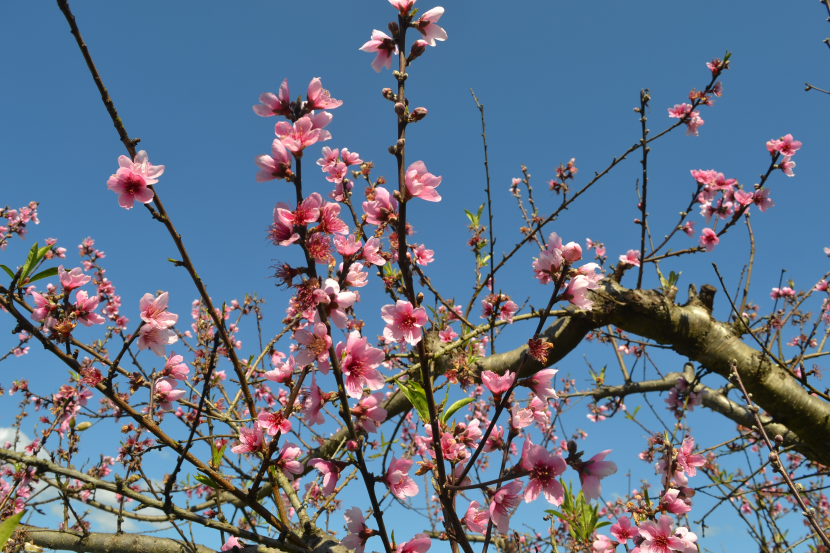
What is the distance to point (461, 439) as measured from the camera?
5.81 ft

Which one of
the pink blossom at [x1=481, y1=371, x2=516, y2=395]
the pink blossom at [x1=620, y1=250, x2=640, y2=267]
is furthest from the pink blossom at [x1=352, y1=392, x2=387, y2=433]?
the pink blossom at [x1=620, y1=250, x2=640, y2=267]

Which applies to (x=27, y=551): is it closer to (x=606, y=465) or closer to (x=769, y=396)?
(x=606, y=465)

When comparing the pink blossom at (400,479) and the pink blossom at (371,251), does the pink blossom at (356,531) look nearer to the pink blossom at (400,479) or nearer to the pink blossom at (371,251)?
the pink blossom at (400,479)

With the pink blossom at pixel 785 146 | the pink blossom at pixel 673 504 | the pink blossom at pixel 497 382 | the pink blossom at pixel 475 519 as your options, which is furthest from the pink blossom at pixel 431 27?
the pink blossom at pixel 785 146

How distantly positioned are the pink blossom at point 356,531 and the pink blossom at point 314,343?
592mm

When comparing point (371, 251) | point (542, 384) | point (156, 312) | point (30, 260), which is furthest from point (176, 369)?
point (542, 384)

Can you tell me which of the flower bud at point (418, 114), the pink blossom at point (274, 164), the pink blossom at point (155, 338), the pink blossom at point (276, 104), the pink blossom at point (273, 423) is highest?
the pink blossom at point (276, 104)

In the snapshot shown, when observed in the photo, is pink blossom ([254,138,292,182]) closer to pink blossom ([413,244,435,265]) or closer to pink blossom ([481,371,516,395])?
pink blossom ([481,371,516,395])

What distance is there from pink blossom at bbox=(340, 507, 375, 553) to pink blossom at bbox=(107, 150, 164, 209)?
4.23ft

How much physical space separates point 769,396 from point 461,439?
133 inches

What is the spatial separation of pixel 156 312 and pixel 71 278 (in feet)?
1.54

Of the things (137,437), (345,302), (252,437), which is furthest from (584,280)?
(137,437)

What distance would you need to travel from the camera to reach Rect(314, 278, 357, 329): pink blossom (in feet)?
4.42

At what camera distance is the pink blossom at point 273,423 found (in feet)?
4.76
